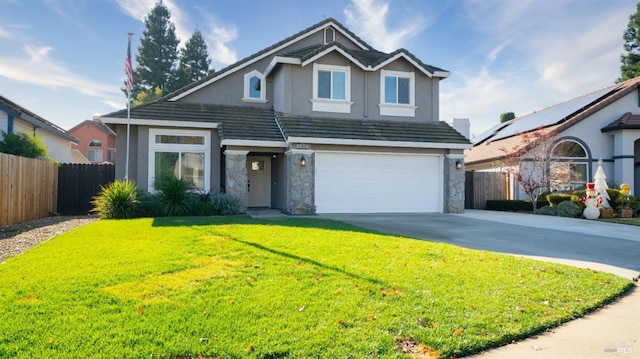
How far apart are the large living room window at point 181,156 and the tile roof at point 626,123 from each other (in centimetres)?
1997

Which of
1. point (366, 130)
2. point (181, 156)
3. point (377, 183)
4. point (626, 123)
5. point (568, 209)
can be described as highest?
point (626, 123)

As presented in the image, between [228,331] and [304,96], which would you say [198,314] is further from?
[304,96]

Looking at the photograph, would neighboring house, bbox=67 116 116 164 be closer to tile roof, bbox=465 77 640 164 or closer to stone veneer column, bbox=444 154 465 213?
tile roof, bbox=465 77 640 164

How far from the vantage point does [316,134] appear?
48.5 ft

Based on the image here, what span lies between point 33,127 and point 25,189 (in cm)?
1180

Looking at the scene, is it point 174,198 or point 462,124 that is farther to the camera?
point 462,124

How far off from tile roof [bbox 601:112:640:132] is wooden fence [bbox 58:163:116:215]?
953 inches

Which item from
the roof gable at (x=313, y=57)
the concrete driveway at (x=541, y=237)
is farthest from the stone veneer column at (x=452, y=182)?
the roof gable at (x=313, y=57)

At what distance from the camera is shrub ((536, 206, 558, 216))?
16.9m

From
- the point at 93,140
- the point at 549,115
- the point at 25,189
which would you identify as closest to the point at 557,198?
the point at 549,115

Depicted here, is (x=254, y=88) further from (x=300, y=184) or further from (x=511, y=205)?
(x=511, y=205)

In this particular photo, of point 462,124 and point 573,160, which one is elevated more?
point 462,124

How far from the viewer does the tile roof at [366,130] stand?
1495 cm

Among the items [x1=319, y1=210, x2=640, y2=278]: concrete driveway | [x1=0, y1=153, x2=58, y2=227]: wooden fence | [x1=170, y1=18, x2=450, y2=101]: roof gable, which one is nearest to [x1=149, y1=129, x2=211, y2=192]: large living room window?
[x1=170, y1=18, x2=450, y2=101]: roof gable
